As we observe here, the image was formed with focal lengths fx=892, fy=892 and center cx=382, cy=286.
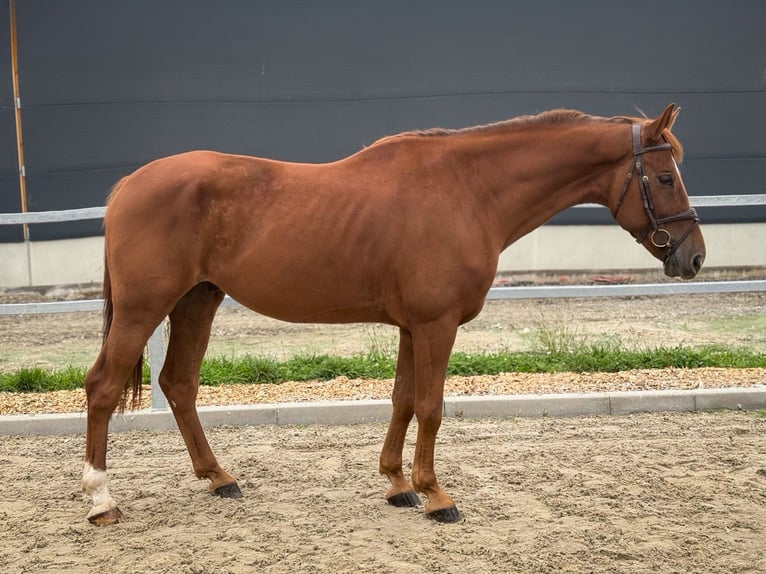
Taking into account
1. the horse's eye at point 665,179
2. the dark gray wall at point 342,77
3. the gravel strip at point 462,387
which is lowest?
the gravel strip at point 462,387

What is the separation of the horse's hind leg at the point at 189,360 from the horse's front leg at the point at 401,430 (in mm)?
871

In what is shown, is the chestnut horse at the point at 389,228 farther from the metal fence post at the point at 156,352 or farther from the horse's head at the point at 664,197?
the metal fence post at the point at 156,352

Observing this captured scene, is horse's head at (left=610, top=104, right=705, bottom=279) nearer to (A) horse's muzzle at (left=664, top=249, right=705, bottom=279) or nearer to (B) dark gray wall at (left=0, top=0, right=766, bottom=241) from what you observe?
(A) horse's muzzle at (left=664, top=249, right=705, bottom=279)

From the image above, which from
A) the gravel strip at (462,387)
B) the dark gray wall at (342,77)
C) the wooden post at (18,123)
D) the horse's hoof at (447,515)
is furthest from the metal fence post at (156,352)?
the wooden post at (18,123)

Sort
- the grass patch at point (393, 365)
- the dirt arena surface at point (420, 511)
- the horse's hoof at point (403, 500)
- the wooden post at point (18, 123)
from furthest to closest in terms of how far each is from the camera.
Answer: the wooden post at point (18, 123), the grass patch at point (393, 365), the horse's hoof at point (403, 500), the dirt arena surface at point (420, 511)

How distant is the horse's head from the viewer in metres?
4.31

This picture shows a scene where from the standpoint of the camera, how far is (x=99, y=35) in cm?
1102

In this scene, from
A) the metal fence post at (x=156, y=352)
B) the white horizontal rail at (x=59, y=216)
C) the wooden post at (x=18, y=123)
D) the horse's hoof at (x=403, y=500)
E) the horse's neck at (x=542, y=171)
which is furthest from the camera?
the wooden post at (x=18, y=123)

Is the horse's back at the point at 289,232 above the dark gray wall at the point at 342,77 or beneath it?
beneath

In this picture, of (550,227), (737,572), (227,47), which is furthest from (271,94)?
(737,572)

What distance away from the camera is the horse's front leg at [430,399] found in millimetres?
4324

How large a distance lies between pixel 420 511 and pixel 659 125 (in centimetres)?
224

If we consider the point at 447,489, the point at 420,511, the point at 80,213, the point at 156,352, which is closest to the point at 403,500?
the point at 420,511

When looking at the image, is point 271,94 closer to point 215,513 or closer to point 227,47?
point 227,47
